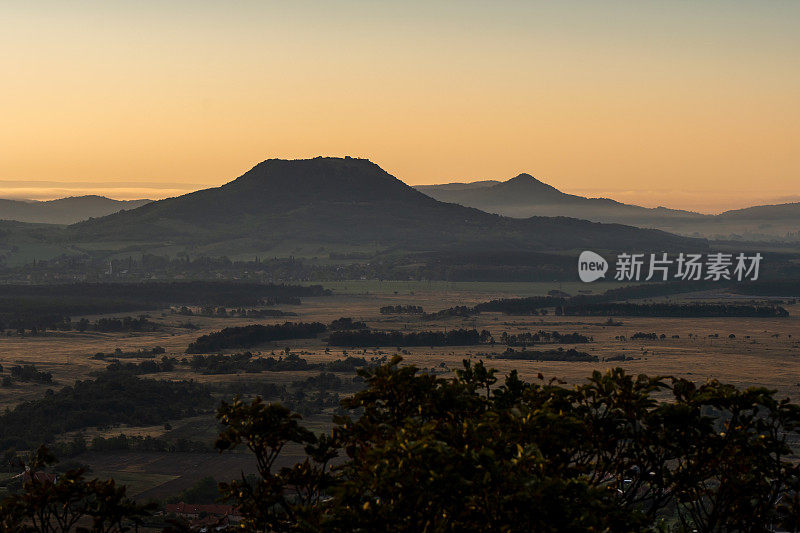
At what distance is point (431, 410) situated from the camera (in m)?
28.1

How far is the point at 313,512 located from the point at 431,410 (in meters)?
5.10

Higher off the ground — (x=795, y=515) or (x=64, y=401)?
(x=795, y=515)

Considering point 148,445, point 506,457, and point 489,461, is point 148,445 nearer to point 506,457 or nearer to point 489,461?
point 506,457

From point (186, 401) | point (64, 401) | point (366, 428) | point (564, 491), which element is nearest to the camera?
point (564, 491)

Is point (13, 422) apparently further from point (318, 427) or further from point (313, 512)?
point (313, 512)

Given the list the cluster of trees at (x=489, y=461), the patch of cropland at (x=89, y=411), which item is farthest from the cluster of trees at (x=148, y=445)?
the cluster of trees at (x=489, y=461)

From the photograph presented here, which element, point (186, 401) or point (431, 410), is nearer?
point (431, 410)

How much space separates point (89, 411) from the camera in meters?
179

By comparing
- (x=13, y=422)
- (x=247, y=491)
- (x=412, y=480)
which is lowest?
(x=13, y=422)

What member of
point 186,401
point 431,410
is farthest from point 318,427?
point 431,410

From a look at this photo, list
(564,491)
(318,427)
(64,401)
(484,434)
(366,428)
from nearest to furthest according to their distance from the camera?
1. (564,491)
2. (484,434)
3. (366,428)
4. (318,427)
5. (64,401)

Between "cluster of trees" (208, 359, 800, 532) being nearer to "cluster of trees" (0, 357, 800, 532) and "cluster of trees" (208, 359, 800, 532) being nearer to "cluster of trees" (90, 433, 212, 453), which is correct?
"cluster of trees" (0, 357, 800, 532)

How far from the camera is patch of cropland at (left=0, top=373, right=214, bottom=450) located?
530ft

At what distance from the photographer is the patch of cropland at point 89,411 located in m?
162
